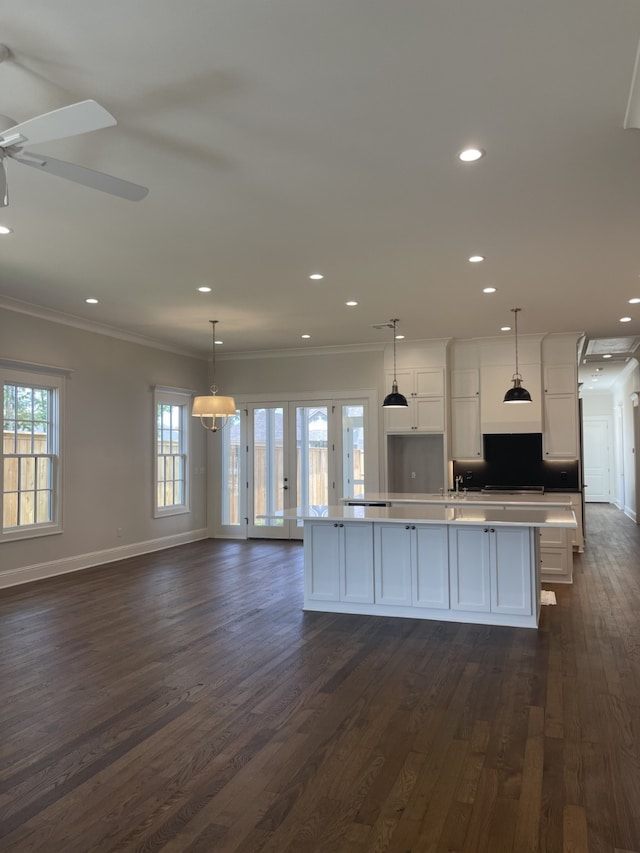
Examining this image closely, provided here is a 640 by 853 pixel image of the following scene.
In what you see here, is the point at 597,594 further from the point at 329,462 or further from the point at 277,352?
the point at 277,352

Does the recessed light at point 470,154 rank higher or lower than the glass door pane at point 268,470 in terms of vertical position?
higher

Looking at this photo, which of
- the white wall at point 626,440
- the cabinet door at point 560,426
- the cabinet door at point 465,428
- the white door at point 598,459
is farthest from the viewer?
the white door at point 598,459

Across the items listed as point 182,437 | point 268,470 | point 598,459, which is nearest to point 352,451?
point 268,470

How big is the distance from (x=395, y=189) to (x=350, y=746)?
3.14m

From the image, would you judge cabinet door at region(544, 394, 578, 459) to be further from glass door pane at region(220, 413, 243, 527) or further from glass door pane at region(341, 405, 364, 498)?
glass door pane at region(220, 413, 243, 527)

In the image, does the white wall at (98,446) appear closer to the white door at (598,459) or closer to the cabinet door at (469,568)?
the cabinet door at (469,568)

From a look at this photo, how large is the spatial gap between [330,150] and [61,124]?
1.44 metres

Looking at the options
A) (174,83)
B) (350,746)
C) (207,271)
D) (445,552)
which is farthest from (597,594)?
(174,83)

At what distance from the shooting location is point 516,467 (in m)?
8.86

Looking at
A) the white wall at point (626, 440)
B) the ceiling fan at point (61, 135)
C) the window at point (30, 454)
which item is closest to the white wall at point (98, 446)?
the window at point (30, 454)

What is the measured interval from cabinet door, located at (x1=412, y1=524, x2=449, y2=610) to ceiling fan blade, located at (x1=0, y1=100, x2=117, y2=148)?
3.77 metres

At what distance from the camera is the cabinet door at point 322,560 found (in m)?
5.46

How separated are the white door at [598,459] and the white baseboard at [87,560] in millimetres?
11259

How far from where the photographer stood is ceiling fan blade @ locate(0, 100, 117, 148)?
2.40 m
